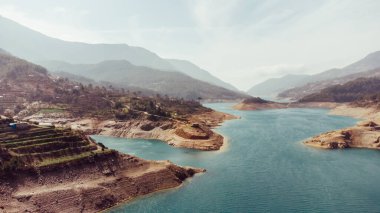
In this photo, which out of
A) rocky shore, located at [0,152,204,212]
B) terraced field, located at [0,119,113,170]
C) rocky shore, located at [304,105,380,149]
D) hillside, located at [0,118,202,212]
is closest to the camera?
rocky shore, located at [0,152,204,212]

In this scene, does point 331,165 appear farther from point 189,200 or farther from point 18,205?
point 18,205

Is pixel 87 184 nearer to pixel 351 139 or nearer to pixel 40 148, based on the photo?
pixel 40 148

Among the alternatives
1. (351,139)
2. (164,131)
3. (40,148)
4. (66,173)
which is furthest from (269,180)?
(164,131)

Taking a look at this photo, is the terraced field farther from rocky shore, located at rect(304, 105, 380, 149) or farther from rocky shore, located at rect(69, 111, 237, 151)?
rocky shore, located at rect(304, 105, 380, 149)

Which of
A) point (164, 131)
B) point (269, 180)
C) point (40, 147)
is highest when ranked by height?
point (164, 131)

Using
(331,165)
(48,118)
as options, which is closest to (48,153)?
(331,165)

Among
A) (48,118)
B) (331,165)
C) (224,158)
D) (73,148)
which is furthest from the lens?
(48,118)

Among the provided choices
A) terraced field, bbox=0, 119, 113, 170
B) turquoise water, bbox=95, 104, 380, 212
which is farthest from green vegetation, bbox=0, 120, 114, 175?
turquoise water, bbox=95, 104, 380, 212
